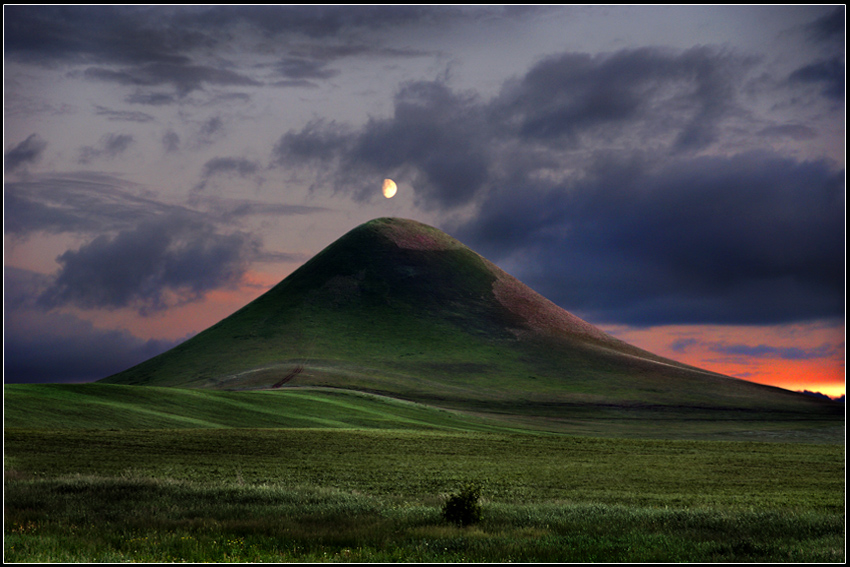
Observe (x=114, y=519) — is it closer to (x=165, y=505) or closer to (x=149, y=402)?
(x=165, y=505)

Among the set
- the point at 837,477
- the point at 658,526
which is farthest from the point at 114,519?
the point at 837,477

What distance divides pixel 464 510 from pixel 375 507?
12.4ft

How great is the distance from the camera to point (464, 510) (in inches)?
748

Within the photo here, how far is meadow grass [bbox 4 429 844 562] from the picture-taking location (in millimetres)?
15188

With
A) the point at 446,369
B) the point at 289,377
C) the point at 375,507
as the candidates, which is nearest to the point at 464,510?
the point at 375,507

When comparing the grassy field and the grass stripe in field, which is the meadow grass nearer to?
the grass stripe in field

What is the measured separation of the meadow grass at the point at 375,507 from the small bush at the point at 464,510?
1.88 feet

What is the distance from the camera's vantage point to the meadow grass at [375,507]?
15.2m

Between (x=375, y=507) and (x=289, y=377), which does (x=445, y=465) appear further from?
(x=289, y=377)

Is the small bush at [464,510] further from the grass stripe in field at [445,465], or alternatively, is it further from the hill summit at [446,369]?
the hill summit at [446,369]

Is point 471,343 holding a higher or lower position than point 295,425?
higher

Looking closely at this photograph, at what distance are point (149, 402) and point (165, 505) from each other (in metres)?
57.9

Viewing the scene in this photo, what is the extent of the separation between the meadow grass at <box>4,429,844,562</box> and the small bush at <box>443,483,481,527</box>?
1.88 ft

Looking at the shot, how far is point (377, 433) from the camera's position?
212 ft
